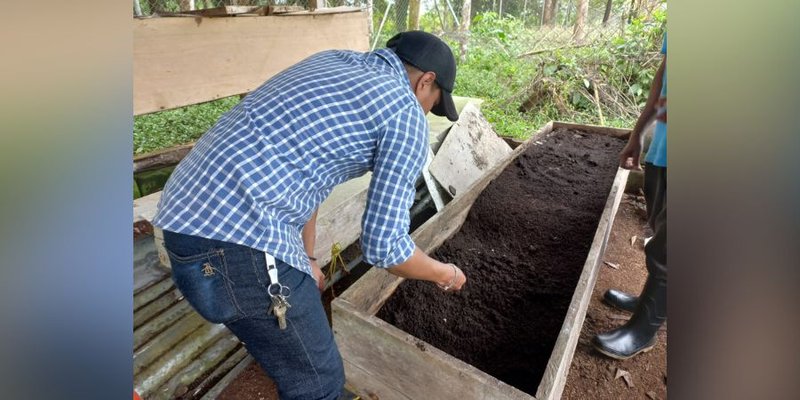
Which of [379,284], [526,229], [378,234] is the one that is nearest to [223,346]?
[379,284]

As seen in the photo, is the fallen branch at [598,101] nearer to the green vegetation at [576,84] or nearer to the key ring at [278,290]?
the green vegetation at [576,84]

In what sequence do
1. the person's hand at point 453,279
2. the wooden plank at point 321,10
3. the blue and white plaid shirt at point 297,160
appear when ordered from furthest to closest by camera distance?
1. the wooden plank at point 321,10
2. the person's hand at point 453,279
3. the blue and white plaid shirt at point 297,160

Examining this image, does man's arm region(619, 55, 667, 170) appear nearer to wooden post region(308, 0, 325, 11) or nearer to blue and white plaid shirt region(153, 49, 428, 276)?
blue and white plaid shirt region(153, 49, 428, 276)

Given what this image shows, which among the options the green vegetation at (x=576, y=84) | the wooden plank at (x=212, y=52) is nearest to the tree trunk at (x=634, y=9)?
the green vegetation at (x=576, y=84)

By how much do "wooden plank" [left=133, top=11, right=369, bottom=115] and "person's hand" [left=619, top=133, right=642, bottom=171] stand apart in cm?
226

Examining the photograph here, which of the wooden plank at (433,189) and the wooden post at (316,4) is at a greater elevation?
the wooden post at (316,4)

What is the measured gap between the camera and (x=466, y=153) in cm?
445

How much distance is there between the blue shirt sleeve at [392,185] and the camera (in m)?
1.28

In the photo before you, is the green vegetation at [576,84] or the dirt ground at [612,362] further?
the green vegetation at [576,84]

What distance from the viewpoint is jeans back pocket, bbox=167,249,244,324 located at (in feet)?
4.25

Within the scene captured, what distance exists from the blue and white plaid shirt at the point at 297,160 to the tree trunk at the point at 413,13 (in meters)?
8.83

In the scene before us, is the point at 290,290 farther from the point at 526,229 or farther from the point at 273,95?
the point at 526,229
